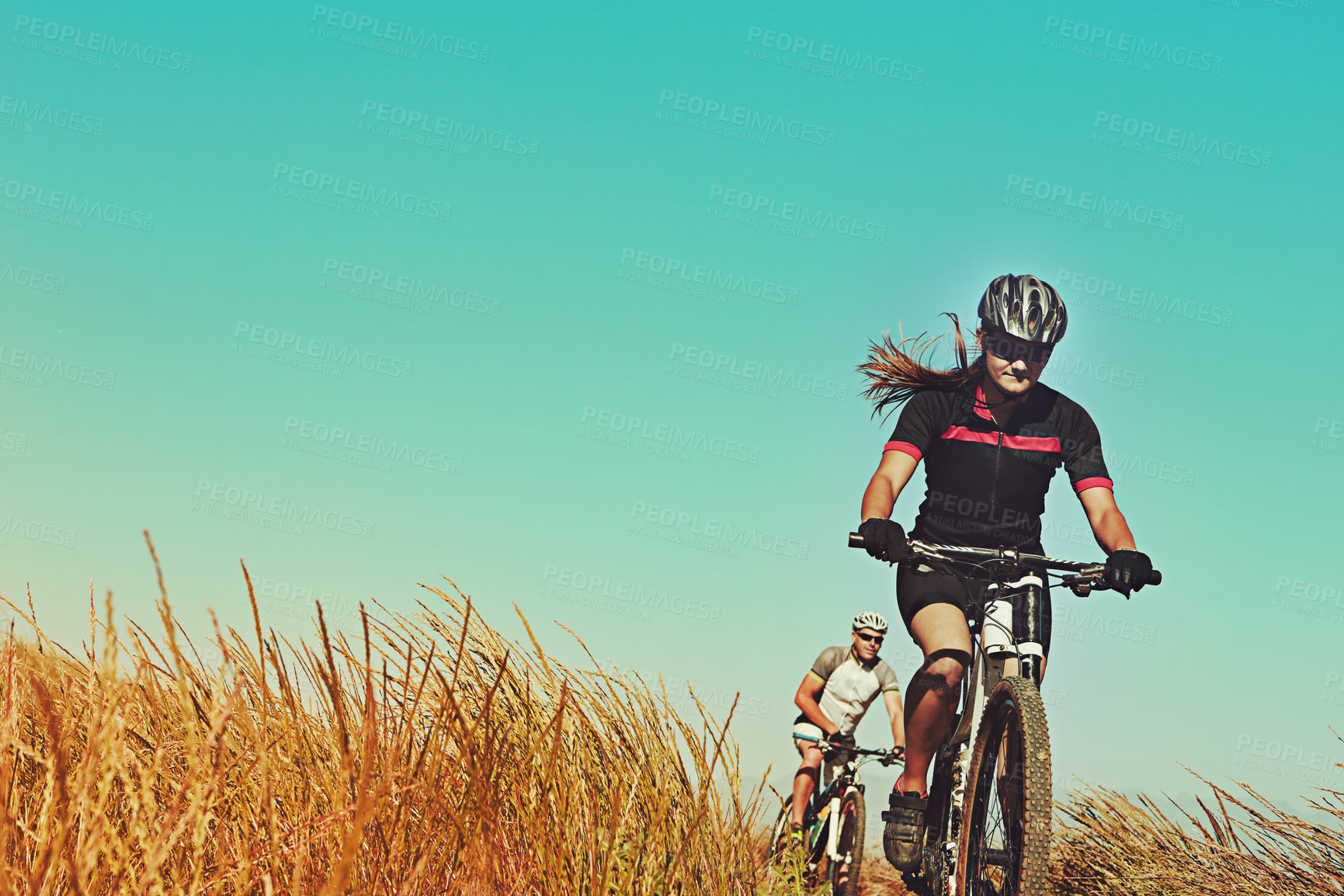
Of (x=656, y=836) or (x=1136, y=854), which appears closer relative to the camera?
(x=656, y=836)

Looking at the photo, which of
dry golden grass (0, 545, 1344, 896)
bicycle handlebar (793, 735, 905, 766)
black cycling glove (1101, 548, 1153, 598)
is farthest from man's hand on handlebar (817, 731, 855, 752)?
black cycling glove (1101, 548, 1153, 598)

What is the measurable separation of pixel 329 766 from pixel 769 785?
5.61 ft

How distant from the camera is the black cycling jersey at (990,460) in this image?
15.6 feet

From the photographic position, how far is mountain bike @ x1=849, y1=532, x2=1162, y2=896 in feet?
11.3

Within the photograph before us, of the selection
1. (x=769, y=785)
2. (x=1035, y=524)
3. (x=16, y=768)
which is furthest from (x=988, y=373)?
(x=16, y=768)

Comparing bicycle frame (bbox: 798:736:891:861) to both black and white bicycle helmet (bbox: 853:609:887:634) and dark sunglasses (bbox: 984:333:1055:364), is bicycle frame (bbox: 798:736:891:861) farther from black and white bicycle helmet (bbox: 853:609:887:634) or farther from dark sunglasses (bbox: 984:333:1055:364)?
dark sunglasses (bbox: 984:333:1055:364)

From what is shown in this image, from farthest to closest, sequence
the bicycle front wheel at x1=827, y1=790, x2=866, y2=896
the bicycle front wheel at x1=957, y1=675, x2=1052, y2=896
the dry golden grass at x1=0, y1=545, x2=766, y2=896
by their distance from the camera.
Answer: the bicycle front wheel at x1=827, y1=790, x2=866, y2=896 → the bicycle front wheel at x1=957, y1=675, x2=1052, y2=896 → the dry golden grass at x1=0, y1=545, x2=766, y2=896

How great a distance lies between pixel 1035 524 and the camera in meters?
4.79

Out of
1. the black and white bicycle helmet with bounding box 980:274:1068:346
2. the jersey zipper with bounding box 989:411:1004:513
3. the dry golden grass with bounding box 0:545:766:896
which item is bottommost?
the dry golden grass with bounding box 0:545:766:896

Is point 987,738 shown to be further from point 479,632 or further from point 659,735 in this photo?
point 479,632

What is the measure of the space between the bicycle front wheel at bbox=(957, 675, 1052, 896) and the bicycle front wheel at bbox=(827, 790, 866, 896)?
14.0 ft

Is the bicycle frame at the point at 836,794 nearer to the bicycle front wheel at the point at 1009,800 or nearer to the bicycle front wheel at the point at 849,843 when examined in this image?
the bicycle front wheel at the point at 849,843

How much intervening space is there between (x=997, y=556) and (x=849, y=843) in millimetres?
4890

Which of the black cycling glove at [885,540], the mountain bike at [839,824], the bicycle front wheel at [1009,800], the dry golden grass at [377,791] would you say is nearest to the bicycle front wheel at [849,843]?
the mountain bike at [839,824]
